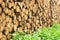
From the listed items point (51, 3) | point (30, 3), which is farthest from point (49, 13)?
point (30, 3)

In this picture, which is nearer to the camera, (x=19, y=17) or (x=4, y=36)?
(x=4, y=36)

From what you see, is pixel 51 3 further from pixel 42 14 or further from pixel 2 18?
pixel 2 18

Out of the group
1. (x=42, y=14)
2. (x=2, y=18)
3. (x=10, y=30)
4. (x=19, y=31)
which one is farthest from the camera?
(x=42, y=14)

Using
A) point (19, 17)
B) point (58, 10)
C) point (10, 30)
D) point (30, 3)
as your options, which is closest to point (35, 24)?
point (30, 3)

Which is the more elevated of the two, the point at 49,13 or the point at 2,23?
the point at 2,23

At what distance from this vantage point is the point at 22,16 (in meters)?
5.00

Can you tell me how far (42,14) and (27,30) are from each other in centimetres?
154

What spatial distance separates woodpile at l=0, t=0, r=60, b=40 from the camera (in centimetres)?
430

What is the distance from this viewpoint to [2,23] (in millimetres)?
4215

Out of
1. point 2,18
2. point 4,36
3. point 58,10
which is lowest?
point 58,10

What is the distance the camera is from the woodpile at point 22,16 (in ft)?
14.1

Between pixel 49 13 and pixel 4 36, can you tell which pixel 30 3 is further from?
pixel 49 13

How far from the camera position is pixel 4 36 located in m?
4.25

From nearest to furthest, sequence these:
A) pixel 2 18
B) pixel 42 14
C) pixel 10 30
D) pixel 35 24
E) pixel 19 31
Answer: pixel 2 18 → pixel 10 30 → pixel 19 31 → pixel 35 24 → pixel 42 14
